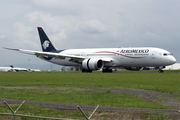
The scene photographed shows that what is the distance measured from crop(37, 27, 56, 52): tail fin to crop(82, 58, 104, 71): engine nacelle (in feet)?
46.6

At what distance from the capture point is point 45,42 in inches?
2430

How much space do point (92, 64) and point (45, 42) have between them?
17.6 m

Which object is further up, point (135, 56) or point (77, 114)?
point (135, 56)

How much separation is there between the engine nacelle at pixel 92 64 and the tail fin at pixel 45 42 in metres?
14.2

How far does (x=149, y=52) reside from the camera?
4681 centimetres

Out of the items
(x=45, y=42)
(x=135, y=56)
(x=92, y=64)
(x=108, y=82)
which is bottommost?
(x=108, y=82)

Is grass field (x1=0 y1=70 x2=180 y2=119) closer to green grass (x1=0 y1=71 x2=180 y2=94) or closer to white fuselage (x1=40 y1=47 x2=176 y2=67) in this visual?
green grass (x1=0 y1=71 x2=180 y2=94)

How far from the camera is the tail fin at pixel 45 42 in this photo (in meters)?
61.5

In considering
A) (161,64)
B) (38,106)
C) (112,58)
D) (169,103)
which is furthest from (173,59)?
(38,106)

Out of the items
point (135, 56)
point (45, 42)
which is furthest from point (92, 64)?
point (45, 42)

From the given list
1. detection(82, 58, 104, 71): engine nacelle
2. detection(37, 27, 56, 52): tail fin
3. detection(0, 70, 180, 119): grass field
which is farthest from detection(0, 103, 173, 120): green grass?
detection(37, 27, 56, 52): tail fin

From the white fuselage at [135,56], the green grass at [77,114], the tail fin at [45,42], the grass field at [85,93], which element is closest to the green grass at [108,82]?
the grass field at [85,93]

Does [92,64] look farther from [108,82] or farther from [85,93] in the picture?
[85,93]

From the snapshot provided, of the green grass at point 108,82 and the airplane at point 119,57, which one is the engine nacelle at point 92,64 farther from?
the green grass at point 108,82
